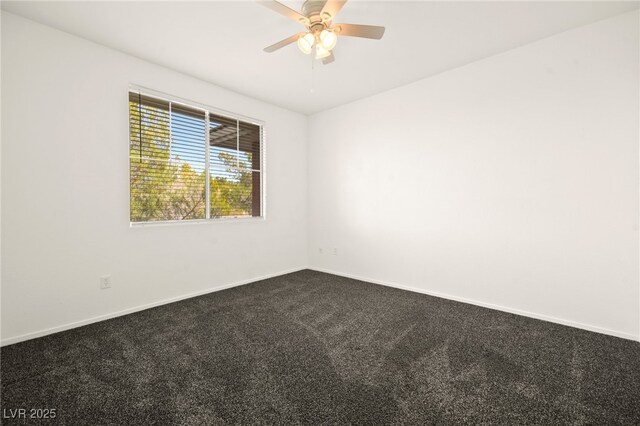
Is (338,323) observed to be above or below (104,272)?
below

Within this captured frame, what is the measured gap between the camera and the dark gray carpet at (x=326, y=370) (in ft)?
5.17

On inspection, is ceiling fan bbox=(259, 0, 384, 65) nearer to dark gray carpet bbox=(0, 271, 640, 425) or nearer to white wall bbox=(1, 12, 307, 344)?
white wall bbox=(1, 12, 307, 344)

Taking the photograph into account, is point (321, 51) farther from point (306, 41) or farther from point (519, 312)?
point (519, 312)

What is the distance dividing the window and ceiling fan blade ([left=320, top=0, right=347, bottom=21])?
2.25m

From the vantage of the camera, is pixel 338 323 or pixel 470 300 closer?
pixel 338 323

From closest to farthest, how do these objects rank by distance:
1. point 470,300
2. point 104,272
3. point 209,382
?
point 209,382
point 104,272
point 470,300

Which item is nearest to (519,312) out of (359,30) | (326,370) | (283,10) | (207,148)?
(326,370)

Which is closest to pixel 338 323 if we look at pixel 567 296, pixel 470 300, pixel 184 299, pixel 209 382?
pixel 209 382

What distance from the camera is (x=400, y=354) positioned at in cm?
219

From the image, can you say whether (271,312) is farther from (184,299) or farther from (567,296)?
(567,296)

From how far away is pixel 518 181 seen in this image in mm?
2955

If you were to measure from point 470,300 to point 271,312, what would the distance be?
2308 mm

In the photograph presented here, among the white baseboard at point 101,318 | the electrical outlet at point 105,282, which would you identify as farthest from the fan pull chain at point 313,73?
the electrical outlet at point 105,282

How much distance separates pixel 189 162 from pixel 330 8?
247cm
